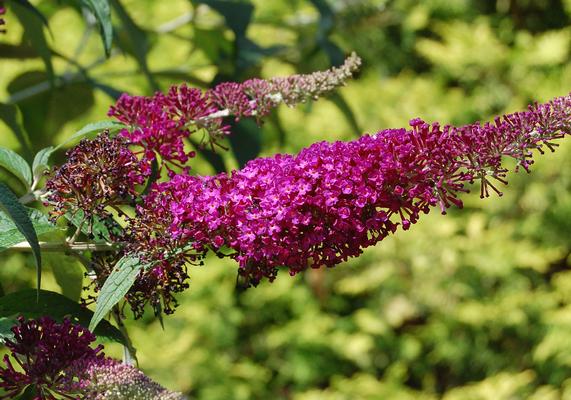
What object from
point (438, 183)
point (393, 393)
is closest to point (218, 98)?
point (438, 183)

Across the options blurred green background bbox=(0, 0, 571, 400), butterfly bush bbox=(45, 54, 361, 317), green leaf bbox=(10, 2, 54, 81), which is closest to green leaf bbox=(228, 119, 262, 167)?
green leaf bbox=(10, 2, 54, 81)

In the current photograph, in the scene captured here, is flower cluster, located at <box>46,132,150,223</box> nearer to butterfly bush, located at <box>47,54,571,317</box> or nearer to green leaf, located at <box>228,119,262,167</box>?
butterfly bush, located at <box>47,54,571,317</box>

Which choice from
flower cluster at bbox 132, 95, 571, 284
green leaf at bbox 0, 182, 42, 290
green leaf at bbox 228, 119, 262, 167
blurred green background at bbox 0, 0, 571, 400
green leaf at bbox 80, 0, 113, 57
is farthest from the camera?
blurred green background at bbox 0, 0, 571, 400

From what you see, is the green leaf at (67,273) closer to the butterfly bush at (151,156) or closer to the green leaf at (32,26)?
Answer: the butterfly bush at (151,156)

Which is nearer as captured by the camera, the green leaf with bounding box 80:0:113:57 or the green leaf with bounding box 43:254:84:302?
the green leaf with bounding box 43:254:84:302

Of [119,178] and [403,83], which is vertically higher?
[403,83]

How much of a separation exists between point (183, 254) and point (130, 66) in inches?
103

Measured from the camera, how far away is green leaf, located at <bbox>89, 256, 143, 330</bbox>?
86 cm

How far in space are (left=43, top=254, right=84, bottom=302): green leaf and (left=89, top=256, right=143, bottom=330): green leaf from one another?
0.90 ft

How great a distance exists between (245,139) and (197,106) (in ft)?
2.20

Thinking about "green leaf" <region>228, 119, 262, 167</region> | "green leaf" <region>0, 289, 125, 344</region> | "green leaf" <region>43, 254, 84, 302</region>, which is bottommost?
"green leaf" <region>0, 289, 125, 344</region>

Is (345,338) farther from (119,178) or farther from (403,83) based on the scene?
(119,178)

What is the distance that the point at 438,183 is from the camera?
935 mm

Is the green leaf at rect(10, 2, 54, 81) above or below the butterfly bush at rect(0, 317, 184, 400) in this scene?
above
